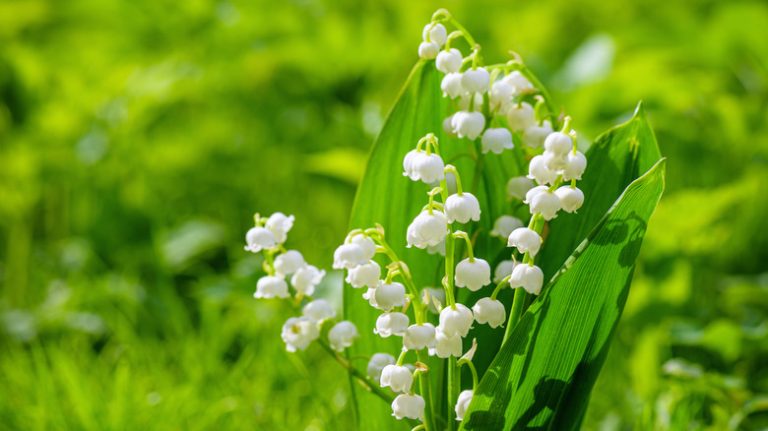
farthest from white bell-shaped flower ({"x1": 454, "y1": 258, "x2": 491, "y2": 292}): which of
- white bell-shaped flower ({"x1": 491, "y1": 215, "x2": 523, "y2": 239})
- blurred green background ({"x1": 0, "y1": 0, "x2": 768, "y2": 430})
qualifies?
blurred green background ({"x1": 0, "y1": 0, "x2": 768, "y2": 430})

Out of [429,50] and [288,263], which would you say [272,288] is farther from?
[429,50]

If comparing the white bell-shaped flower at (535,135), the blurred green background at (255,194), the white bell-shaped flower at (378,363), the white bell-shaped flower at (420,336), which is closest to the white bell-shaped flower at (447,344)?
the white bell-shaped flower at (420,336)

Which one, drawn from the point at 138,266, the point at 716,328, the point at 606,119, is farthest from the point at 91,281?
the point at 716,328

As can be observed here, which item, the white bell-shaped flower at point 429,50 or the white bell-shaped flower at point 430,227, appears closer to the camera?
the white bell-shaped flower at point 430,227

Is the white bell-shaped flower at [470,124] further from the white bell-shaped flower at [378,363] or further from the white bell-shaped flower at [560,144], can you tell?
the white bell-shaped flower at [378,363]

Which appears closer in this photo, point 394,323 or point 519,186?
point 394,323

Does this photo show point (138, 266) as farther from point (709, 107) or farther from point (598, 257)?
point (598, 257)

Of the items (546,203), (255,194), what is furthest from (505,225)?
Answer: (255,194)
